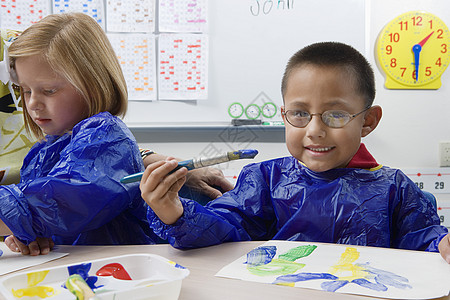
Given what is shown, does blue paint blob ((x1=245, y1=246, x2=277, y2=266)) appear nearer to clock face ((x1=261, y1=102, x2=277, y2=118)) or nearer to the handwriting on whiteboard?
clock face ((x1=261, y1=102, x2=277, y2=118))

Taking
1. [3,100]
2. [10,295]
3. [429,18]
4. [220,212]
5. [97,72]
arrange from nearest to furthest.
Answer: [10,295], [220,212], [97,72], [3,100], [429,18]

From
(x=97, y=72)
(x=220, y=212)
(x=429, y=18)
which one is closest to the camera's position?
(x=220, y=212)

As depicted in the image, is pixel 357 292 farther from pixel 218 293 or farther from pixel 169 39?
pixel 169 39

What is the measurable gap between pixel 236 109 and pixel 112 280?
1825 mm

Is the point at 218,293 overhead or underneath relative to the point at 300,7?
underneath

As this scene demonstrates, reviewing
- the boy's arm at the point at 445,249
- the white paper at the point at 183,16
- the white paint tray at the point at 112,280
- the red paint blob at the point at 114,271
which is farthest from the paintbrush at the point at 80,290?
the white paper at the point at 183,16

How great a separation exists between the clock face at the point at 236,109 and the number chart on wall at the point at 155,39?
A: 160mm

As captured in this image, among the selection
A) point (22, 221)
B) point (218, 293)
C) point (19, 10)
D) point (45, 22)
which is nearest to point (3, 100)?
point (45, 22)

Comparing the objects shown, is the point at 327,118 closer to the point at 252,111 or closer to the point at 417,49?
the point at 252,111

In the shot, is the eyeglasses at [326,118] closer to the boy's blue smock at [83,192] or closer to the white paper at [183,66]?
the boy's blue smock at [83,192]

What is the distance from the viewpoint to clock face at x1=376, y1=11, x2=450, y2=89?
2.31 metres

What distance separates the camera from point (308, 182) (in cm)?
100

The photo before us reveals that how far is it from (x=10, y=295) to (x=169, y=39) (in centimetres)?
204

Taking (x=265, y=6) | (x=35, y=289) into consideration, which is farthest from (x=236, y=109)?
(x=35, y=289)
